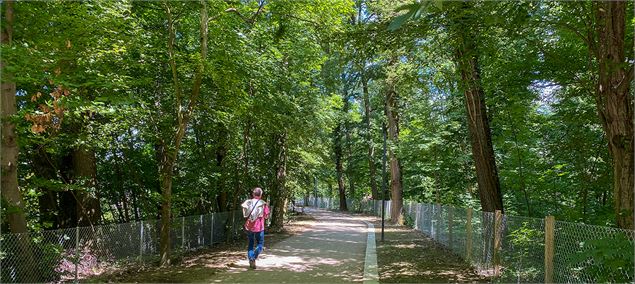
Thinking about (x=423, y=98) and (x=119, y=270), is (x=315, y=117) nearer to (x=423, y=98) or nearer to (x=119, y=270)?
(x=423, y=98)

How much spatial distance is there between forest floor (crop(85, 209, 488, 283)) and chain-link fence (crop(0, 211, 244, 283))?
16.9 inches

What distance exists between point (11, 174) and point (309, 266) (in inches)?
241

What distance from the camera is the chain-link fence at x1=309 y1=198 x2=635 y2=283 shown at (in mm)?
4621

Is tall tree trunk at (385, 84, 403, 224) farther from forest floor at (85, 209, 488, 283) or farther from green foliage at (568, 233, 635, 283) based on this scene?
green foliage at (568, 233, 635, 283)

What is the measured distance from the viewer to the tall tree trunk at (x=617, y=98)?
617 cm

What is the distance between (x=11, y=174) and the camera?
7.90 meters

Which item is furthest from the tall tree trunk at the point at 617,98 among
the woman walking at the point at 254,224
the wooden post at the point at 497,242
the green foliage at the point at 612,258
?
the woman walking at the point at 254,224

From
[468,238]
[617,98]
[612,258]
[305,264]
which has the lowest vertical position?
[305,264]

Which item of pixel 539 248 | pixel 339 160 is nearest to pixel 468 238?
pixel 539 248

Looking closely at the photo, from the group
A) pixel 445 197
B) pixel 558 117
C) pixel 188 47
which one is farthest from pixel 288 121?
pixel 445 197

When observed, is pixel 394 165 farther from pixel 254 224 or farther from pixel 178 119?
pixel 178 119

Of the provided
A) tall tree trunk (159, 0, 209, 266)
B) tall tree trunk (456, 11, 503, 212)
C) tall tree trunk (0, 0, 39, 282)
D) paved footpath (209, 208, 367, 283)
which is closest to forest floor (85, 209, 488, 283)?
paved footpath (209, 208, 367, 283)

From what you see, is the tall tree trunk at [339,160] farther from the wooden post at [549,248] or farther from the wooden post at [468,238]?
the wooden post at [549,248]

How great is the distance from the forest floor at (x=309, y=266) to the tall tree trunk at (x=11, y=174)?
1119mm
